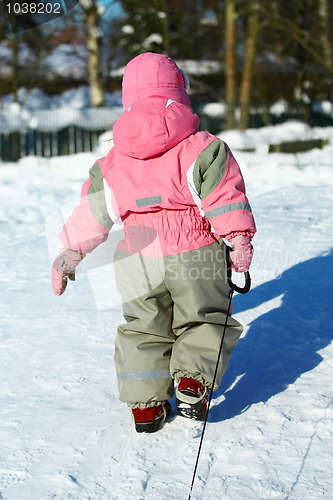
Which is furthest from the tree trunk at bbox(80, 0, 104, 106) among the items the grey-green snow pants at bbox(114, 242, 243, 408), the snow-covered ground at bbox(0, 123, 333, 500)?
the grey-green snow pants at bbox(114, 242, 243, 408)

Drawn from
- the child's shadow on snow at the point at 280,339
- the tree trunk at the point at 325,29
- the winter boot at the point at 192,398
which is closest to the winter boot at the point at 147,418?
the winter boot at the point at 192,398

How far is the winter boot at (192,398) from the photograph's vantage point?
2.18 metres

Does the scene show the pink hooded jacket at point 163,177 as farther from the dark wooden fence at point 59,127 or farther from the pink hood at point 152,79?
the dark wooden fence at point 59,127

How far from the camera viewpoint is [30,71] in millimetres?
23438

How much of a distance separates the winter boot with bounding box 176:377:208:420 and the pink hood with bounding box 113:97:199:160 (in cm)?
85

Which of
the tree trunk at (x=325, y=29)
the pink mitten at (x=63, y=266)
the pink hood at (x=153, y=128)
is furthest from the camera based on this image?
the tree trunk at (x=325, y=29)

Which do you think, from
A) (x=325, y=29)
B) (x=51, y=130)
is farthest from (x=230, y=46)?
(x=325, y=29)

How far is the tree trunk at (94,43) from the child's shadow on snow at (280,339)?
46.1 ft

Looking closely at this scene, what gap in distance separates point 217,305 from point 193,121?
70cm

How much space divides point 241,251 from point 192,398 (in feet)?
1.86

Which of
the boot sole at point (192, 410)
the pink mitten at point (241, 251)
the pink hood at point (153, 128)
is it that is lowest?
the boot sole at point (192, 410)

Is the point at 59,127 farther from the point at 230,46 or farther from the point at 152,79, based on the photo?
the point at 152,79

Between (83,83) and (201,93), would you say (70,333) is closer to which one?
(201,93)

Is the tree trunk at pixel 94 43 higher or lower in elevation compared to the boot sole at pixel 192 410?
lower
